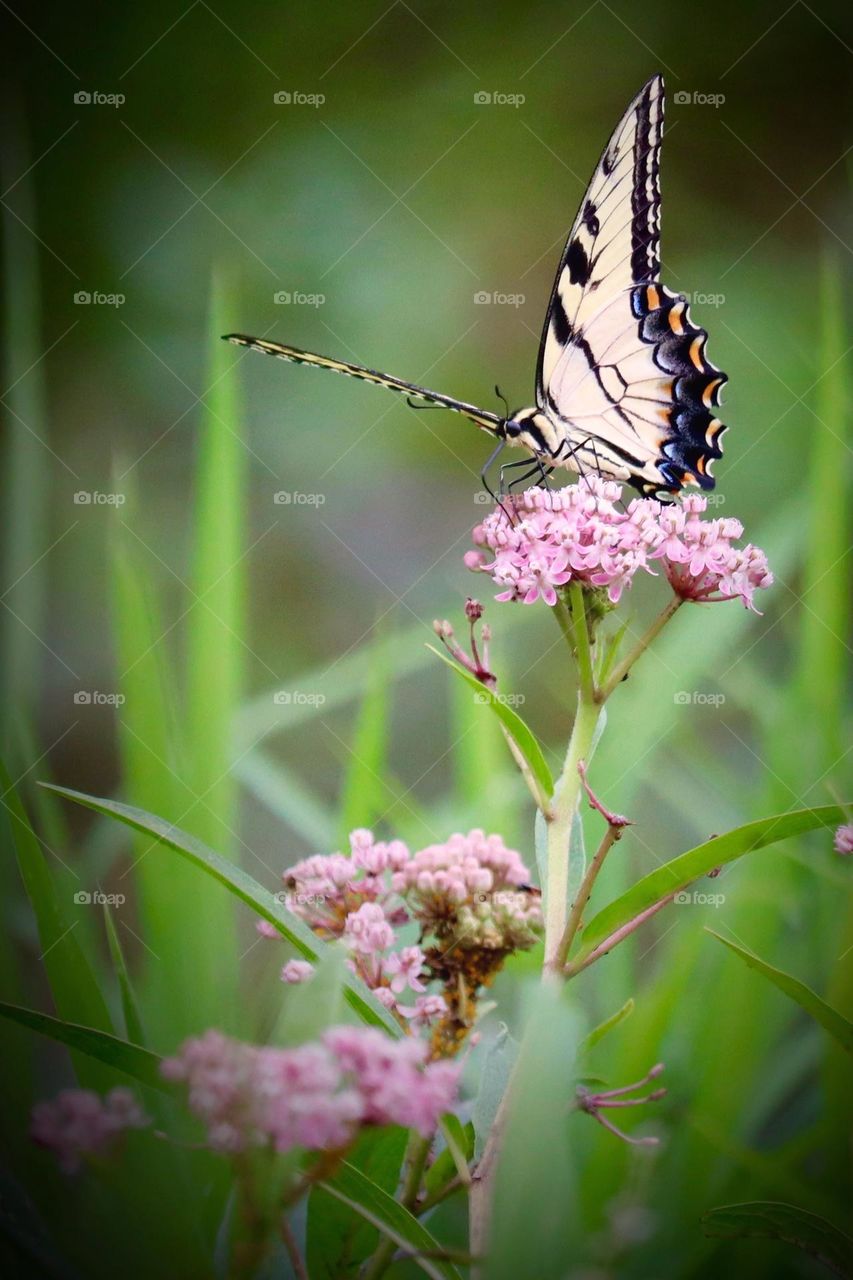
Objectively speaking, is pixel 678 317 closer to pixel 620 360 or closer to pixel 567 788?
pixel 620 360

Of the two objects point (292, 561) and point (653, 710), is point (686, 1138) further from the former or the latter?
point (292, 561)

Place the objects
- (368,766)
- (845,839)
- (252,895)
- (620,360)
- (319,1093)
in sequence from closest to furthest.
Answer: (319,1093), (252,895), (845,839), (368,766), (620,360)

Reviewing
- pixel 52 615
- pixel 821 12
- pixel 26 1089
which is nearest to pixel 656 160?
pixel 821 12

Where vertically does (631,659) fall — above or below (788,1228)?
above

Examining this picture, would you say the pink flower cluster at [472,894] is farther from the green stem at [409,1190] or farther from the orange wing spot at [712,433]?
the orange wing spot at [712,433]

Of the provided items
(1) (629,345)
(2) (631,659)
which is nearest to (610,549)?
(2) (631,659)

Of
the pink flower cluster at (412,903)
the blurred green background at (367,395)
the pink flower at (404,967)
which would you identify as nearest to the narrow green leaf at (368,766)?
the blurred green background at (367,395)
